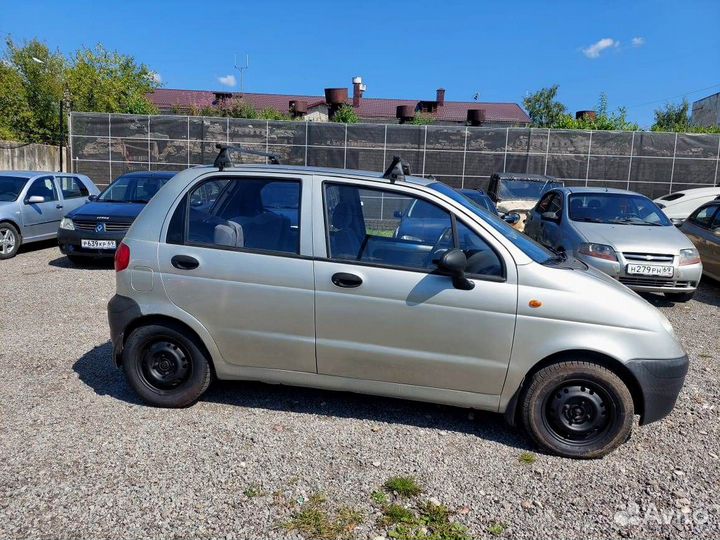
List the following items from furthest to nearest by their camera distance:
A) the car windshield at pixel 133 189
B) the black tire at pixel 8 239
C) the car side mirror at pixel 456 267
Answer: the car windshield at pixel 133 189
the black tire at pixel 8 239
the car side mirror at pixel 456 267

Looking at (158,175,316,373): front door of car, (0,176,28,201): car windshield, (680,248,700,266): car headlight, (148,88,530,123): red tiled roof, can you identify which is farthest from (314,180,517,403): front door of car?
(148,88,530,123): red tiled roof

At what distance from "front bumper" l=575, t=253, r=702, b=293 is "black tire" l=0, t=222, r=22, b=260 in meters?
9.89

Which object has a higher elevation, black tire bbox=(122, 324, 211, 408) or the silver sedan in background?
the silver sedan in background

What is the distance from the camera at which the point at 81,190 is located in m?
12.4

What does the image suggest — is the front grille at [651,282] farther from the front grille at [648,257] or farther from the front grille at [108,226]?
the front grille at [108,226]

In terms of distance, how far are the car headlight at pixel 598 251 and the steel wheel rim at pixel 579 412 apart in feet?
14.5

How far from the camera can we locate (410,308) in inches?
144

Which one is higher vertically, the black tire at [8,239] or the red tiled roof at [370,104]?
the red tiled roof at [370,104]

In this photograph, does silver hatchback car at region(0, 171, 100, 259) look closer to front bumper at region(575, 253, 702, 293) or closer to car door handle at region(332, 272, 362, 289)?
car door handle at region(332, 272, 362, 289)

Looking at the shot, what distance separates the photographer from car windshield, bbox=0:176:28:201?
428 inches

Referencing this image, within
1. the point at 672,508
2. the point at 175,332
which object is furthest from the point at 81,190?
the point at 672,508

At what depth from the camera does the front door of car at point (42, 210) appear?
10.9 meters

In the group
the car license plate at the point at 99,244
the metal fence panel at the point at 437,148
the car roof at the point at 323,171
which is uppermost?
the metal fence panel at the point at 437,148

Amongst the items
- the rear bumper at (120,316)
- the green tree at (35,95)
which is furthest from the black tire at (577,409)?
the green tree at (35,95)
